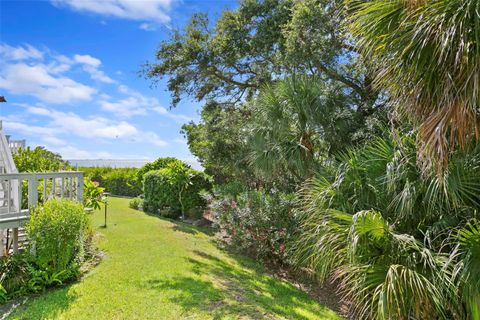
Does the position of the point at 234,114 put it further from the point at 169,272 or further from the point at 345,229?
the point at 345,229

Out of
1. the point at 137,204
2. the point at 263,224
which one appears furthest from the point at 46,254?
the point at 137,204

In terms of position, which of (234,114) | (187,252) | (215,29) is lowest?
(187,252)

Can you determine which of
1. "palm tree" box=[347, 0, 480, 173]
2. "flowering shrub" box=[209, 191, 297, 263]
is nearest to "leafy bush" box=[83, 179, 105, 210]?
"flowering shrub" box=[209, 191, 297, 263]

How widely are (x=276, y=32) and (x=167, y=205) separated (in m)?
9.53

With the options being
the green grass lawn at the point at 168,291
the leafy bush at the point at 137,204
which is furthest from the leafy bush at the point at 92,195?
the leafy bush at the point at 137,204

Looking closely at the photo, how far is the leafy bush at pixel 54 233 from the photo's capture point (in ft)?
19.4

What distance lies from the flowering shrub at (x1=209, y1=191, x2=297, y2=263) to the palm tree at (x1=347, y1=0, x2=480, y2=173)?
536cm

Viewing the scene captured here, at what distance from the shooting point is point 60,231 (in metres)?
5.98

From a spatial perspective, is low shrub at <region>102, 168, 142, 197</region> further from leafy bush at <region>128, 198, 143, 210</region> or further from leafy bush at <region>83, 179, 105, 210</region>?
leafy bush at <region>83, 179, 105, 210</region>

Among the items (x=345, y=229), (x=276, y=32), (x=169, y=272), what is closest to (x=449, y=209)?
(x=345, y=229)

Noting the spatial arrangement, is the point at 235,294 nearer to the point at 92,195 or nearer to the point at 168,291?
the point at 168,291

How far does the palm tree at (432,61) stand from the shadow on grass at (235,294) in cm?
341

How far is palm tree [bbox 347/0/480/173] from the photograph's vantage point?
10.1 ft

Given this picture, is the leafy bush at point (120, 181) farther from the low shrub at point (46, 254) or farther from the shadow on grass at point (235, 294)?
the low shrub at point (46, 254)
